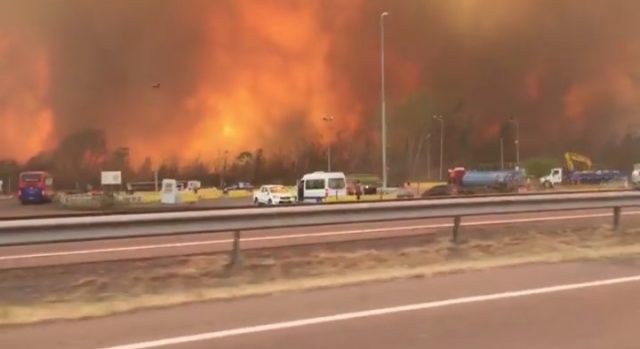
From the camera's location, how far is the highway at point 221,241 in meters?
12.3

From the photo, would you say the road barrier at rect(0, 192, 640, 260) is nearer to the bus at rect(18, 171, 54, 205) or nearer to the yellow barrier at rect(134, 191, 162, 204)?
the bus at rect(18, 171, 54, 205)

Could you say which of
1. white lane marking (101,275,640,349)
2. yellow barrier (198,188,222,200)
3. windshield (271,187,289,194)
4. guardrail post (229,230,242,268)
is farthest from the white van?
white lane marking (101,275,640,349)

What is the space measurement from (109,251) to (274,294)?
5.55m

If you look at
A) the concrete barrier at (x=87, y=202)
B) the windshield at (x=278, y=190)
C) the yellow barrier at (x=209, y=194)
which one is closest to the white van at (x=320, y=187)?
the windshield at (x=278, y=190)

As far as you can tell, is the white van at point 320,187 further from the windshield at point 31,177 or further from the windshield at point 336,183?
the windshield at point 31,177

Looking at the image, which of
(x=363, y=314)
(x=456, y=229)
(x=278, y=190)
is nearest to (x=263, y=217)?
(x=456, y=229)

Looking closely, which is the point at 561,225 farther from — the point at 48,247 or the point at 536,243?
the point at 48,247

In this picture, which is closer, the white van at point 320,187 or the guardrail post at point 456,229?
A: the guardrail post at point 456,229

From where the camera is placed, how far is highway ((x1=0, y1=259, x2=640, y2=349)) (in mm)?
6180

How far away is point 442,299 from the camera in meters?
8.04

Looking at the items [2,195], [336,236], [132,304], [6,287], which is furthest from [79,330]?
[2,195]

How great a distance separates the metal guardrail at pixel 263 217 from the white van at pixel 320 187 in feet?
67.3

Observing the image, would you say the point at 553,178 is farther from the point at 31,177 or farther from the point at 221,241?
the point at 221,241

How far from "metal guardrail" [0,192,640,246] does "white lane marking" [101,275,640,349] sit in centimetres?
360
